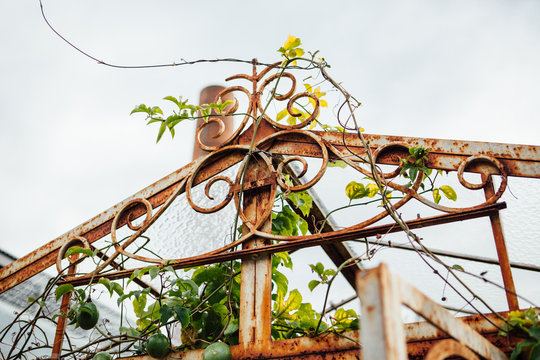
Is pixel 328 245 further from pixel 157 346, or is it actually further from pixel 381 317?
pixel 381 317

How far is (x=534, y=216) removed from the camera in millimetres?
1458

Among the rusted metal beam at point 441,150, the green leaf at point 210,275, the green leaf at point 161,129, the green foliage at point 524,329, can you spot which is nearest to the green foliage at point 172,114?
the green leaf at point 161,129

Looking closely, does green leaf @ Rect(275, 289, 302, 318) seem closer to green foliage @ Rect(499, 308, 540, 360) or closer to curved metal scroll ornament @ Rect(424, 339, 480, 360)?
green foliage @ Rect(499, 308, 540, 360)

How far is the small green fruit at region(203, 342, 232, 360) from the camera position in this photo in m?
1.17

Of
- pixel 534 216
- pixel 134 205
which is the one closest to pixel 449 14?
pixel 534 216

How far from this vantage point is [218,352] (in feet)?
3.85

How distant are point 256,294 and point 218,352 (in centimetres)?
18

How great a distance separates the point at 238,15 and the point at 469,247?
1.94m

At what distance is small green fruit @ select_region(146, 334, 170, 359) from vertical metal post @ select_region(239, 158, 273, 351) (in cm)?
23

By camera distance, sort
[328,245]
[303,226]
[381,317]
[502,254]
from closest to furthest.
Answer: [381,317] < [502,254] < [303,226] < [328,245]

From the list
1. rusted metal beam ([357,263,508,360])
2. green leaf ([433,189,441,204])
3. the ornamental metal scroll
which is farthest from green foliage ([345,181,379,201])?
rusted metal beam ([357,263,508,360])

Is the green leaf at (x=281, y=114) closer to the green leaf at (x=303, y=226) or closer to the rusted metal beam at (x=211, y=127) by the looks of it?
the green leaf at (x=303, y=226)

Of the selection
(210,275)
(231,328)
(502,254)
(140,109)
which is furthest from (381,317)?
(140,109)

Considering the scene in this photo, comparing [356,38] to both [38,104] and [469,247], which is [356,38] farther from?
[38,104]
